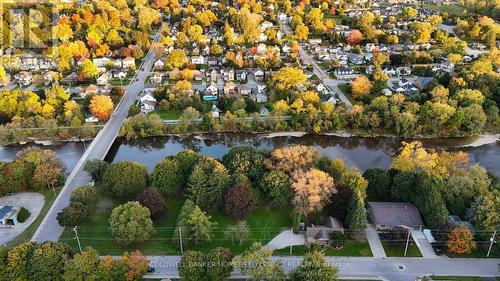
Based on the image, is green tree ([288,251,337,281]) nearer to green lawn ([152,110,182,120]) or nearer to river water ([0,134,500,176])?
river water ([0,134,500,176])

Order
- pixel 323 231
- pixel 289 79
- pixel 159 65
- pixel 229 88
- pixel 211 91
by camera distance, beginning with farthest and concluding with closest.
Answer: pixel 159 65, pixel 229 88, pixel 211 91, pixel 289 79, pixel 323 231

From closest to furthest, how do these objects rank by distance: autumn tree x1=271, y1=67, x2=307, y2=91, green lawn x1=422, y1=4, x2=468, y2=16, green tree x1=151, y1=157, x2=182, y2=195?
1. green tree x1=151, y1=157, x2=182, y2=195
2. autumn tree x1=271, y1=67, x2=307, y2=91
3. green lawn x1=422, y1=4, x2=468, y2=16

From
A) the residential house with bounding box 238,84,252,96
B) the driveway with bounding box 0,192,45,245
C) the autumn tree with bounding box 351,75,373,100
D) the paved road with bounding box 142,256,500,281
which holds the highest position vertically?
the autumn tree with bounding box 351,75,373,100

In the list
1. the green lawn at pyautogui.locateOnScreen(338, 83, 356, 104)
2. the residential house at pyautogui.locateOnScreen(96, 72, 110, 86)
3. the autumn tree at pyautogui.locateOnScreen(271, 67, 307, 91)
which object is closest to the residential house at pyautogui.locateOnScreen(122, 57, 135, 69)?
the residential house at pyautogui.locateOnScreen(96, 72, 110, 86)

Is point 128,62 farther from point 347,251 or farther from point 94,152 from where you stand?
point 347,251

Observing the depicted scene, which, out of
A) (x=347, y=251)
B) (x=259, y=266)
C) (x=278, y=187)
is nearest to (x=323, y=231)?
(x=347, y=251)

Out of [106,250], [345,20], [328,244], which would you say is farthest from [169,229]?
[345,20]
